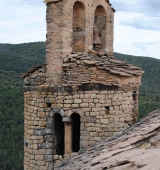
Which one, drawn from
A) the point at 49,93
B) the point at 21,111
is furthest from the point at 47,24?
the point at 21,111

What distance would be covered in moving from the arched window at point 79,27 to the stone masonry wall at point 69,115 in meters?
1.21

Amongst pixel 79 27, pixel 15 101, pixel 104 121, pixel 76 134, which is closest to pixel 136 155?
pixel 104 121

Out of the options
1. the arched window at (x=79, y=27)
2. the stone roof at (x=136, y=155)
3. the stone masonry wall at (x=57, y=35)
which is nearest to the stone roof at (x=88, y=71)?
the stone masonry wall at (x=57, y=35)

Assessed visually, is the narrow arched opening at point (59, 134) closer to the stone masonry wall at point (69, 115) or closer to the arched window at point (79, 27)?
the stone masonry wall at point (69, 115)

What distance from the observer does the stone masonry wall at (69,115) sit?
29.4ft

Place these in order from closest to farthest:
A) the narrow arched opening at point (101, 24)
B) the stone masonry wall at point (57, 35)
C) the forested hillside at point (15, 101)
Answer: the stone masonry wall at point (57, 35)
the narrow arched opening at point (101, 24)
the forested hillside at point (15, 101)

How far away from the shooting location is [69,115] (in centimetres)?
902

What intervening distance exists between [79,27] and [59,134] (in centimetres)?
243

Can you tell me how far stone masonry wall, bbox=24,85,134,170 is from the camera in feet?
29.4

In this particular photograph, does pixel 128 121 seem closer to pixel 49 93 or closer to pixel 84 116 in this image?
pixel 84 116

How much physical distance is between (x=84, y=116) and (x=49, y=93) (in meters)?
0.92

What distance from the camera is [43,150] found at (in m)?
9.39

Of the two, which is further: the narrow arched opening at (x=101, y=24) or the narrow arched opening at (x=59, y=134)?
the narrow arched opening at (x=101, y=24)

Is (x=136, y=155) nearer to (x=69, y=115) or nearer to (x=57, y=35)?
(x=69, y=115)
